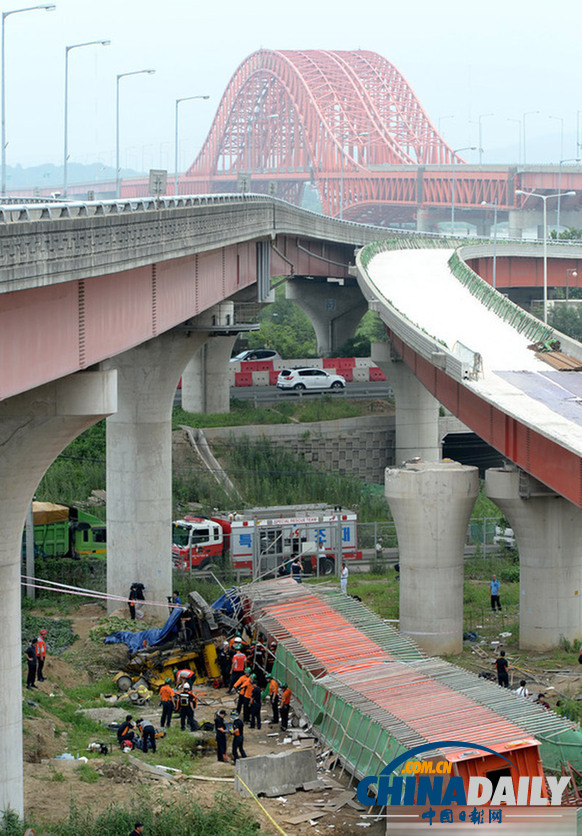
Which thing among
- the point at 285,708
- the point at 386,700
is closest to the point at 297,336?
the point at 285,708

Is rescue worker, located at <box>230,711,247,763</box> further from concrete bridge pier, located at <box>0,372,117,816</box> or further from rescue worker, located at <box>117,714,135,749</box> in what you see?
concrete bridge pier, located at <box>0,372,117,816</box>

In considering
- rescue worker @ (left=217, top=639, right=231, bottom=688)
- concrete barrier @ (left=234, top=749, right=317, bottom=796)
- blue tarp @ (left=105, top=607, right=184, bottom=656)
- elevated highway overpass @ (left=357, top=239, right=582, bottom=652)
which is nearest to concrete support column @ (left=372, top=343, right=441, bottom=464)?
elevated highway overpass @ (left=357, top=239, right=582, bottom=652)

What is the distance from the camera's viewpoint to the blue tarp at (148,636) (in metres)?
35.4

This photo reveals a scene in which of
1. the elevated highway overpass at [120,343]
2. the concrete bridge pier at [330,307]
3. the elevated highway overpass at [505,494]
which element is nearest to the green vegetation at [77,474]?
the elevated highway overpass at [120,343]

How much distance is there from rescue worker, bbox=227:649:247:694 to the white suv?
42487mm

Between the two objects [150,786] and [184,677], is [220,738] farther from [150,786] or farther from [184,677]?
[184,677]

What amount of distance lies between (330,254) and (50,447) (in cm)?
5517

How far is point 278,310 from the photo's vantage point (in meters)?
132

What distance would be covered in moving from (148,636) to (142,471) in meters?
7.22

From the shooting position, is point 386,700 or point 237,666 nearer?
point 386,700

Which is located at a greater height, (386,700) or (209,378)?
(209,378)

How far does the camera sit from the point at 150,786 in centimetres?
2505

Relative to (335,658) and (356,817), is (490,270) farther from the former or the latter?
(356,817)

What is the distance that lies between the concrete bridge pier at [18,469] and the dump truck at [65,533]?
2146cm
